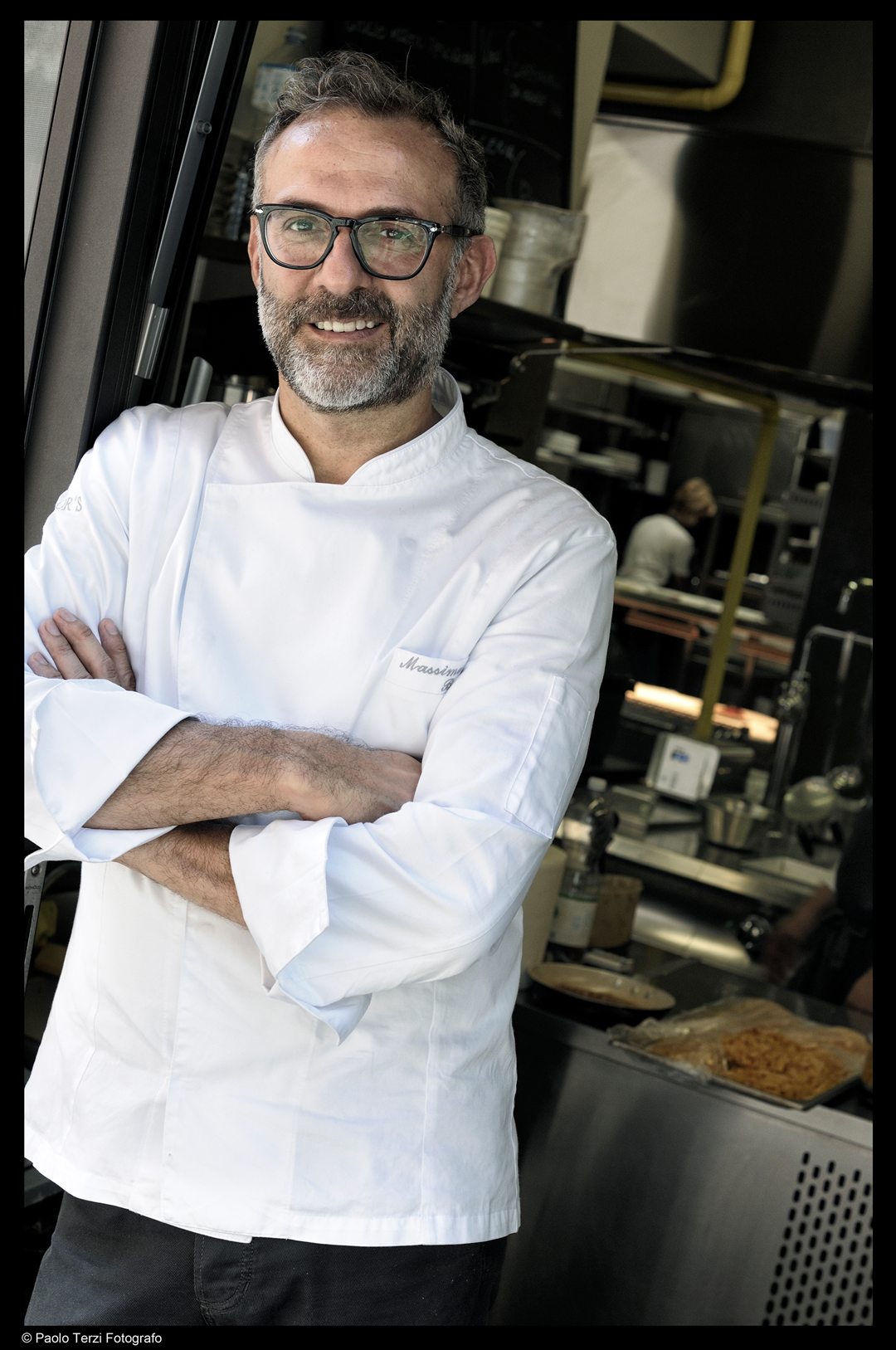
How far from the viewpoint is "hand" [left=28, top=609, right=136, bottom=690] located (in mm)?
1254

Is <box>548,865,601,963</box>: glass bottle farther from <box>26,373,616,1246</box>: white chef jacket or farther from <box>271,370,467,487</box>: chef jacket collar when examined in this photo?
<box>271,370,467,487</box>: chef jacket collar

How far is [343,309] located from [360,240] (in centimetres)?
7

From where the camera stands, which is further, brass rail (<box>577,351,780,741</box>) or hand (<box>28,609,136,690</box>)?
brass rail (<box>577,351,780,741</box>)

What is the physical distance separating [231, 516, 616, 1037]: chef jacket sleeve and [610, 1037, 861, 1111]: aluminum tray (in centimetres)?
87

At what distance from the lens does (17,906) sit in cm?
71

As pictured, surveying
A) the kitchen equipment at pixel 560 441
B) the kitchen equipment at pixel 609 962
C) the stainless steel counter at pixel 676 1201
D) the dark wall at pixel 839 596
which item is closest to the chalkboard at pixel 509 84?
the kitchen equipment at pixel 609 962

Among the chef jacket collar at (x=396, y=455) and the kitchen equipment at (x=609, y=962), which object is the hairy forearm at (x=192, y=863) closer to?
the chef jacket collar at (x=396, y=455)

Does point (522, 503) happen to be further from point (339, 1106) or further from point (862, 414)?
point (862, 414)

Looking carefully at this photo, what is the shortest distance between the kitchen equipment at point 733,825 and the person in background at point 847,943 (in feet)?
2.95

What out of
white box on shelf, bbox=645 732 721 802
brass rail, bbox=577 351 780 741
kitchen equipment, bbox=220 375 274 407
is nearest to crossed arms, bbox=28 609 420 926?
kitchen equipment, bbox=220 375 274 407

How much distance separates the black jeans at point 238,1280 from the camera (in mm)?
1221

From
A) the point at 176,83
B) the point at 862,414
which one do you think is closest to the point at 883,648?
the point at 176,83

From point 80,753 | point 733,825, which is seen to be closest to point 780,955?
point 733,825

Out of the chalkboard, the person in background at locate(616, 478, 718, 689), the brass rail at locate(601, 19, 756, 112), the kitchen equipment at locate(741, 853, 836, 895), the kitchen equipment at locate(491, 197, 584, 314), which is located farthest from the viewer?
the person in background at locate(616, 478, 718, 689)
